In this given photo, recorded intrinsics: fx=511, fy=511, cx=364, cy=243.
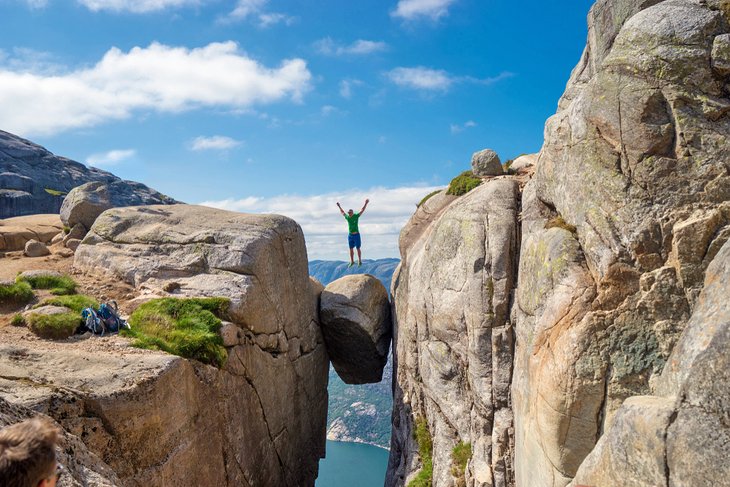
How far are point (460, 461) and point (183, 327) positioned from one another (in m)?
11.4

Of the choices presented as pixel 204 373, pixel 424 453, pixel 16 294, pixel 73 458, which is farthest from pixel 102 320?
pixel 424 453

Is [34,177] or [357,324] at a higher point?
[34,177]

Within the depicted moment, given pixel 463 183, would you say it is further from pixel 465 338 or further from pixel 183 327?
pixel 183 327

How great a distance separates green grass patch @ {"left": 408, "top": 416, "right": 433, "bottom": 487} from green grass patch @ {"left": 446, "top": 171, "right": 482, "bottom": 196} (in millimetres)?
11171

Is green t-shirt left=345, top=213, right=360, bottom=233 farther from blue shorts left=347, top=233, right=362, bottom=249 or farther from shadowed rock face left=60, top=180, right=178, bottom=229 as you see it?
shadowed rock face left=60, top=180, right=178, bottom=229

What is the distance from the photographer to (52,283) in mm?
20375

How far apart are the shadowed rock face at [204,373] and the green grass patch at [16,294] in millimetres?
3958

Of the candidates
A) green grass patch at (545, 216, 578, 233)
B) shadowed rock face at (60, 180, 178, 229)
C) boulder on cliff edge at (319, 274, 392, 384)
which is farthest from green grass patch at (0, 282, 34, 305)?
green grass patch at (545, 216, 578, 233)

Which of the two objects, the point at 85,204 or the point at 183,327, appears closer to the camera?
the point at 183,327

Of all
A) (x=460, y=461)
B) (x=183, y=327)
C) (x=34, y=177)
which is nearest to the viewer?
(x=183, y=327)

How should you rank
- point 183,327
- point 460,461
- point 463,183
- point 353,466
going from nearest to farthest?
point 183,327 → point 460,461 → point 463,183 → point 353,466

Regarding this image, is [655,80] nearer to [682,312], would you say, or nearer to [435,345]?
[682,312]

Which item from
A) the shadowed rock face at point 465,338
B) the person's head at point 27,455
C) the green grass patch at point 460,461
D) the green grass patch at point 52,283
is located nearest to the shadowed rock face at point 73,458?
the person's head at point 27,455

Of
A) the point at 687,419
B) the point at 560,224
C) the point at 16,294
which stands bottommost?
the point at 687,419
